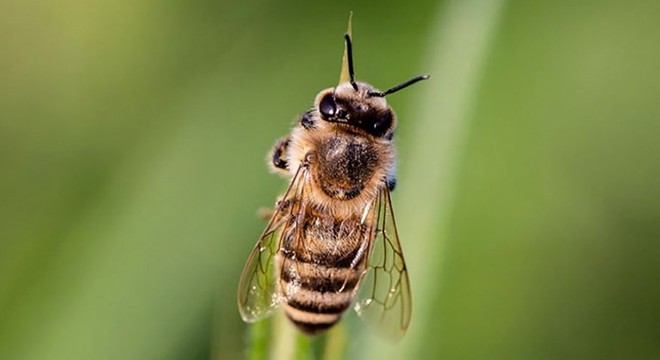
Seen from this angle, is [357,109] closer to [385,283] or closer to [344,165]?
[344,165]

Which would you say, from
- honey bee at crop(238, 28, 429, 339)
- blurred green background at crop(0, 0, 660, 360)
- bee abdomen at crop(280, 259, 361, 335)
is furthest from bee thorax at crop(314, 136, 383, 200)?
blurred green background at crop(0, 0, 660, 360)

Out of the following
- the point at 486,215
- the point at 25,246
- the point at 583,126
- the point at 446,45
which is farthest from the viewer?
the point at 583,126

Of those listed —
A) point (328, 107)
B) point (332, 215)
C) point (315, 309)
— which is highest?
point (328, 107)

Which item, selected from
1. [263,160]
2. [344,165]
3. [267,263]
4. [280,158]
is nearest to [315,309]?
[267,263]

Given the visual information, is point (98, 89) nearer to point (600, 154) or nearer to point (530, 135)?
point (530, 135)

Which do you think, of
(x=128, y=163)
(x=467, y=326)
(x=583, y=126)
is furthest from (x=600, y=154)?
(x=128, y=163)

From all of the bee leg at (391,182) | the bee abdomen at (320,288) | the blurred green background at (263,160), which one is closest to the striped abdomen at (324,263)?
the bee abdomen at (320,288)
